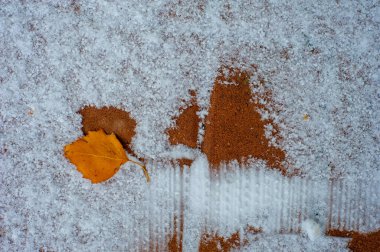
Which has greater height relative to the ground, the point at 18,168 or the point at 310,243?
the point at 18,168

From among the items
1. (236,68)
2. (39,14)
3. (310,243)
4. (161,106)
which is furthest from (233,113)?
(39,14)

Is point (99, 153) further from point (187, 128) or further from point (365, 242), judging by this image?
point (365, 242)

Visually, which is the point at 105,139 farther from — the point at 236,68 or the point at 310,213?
the point at 310,213

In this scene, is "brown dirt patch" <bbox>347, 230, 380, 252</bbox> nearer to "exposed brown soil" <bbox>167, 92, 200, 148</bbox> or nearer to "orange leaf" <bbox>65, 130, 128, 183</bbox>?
"exposed brown soil" <bbox>167, 92, 200, 148</bbox>

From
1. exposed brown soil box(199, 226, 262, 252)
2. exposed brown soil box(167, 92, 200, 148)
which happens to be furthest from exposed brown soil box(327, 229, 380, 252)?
exposed brown soil box(167, 92, 200, 148)

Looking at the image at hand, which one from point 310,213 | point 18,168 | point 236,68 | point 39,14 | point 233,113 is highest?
point 39,14

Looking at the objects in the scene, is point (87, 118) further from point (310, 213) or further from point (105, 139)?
point (310, 213)

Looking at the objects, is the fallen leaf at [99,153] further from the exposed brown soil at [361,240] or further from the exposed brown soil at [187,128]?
the exposed brown soil at [361,240]
